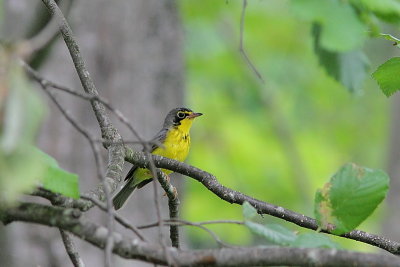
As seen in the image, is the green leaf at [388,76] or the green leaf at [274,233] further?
the green leaf at [388,76]

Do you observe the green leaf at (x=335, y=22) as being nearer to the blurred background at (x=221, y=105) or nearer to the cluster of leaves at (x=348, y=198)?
the cluster of leaves at (x=348, y=198)

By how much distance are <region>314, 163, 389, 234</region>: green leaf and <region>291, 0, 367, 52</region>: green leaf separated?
1.58 feet

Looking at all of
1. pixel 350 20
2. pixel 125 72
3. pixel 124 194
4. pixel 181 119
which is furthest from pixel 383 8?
pixel 125 72

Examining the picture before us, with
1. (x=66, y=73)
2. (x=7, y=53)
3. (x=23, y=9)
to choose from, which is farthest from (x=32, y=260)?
(x=7, y=53)

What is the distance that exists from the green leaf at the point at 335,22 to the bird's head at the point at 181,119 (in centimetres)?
463

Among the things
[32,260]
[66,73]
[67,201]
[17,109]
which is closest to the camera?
[17,109]

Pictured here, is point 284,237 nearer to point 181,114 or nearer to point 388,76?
point 388,76

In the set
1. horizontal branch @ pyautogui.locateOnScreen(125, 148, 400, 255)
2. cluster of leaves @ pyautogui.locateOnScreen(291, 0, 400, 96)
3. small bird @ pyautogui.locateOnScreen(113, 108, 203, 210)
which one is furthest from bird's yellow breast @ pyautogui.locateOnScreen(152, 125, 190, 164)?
cluster of leaves @ pyautogui.locateOnScreen(291, 0, 400, 96)

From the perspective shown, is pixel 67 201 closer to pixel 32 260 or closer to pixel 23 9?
pixel 23 9

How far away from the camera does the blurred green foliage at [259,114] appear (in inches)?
518

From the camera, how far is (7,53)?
1.45m

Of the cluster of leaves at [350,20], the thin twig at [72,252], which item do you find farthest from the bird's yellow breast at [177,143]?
the cluster of leaves at [350,20]

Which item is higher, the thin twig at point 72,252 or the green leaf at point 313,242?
the thin twig at point 72,252

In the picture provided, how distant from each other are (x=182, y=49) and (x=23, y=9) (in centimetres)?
247
